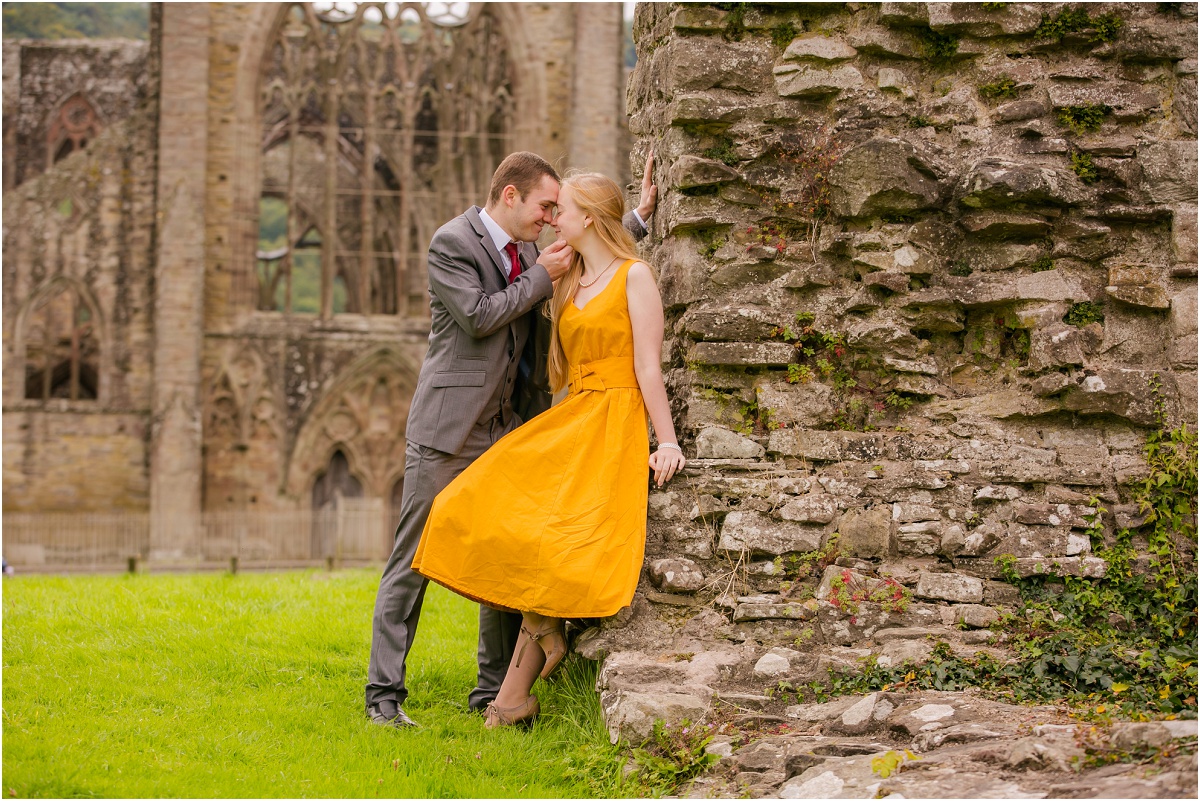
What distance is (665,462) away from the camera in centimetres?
463

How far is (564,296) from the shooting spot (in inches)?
191

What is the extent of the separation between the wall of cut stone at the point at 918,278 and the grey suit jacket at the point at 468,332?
84cm

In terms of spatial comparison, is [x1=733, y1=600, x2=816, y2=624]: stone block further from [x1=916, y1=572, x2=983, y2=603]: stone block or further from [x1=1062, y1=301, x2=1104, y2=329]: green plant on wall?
[x1=1062, y1=301, x2=1104, y2=329]: green plant on wall

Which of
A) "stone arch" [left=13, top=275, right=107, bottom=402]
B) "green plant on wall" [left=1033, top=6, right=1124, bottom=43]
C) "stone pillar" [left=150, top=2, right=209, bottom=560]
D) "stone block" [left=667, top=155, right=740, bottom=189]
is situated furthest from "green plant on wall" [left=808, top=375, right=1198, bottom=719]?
"stone arch" [left=13, top=275, right=107, bottom=402]

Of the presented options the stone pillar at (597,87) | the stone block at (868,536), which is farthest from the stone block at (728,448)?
the stone pillar at (597,87)

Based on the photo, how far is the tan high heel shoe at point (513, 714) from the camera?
4523mm

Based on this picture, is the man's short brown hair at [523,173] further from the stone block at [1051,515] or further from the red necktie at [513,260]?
the stone block at [1051,515]

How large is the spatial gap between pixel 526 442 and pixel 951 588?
1.88 m

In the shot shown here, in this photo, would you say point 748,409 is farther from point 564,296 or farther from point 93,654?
point 93,654

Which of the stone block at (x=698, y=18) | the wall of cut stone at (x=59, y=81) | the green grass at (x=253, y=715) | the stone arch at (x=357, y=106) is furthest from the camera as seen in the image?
the wall of cut stone at (x=59, y=81)

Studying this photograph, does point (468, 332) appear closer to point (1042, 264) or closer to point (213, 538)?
point (1042, 264)

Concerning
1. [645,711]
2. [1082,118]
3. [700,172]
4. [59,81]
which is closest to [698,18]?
[700,172]

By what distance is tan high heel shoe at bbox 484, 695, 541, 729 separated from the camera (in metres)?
4.52

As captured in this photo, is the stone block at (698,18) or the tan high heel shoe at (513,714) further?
the stone block at (698,18)
